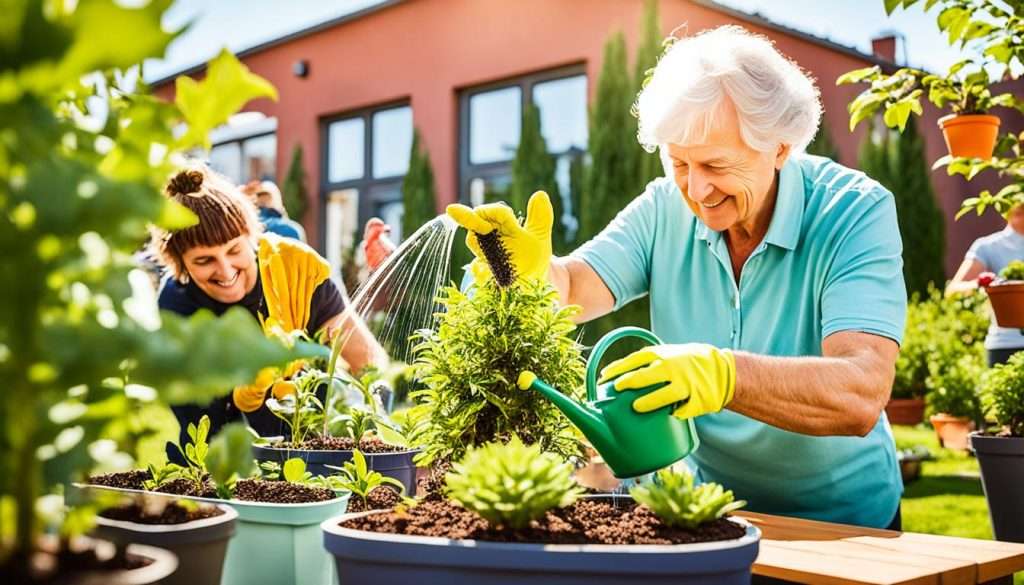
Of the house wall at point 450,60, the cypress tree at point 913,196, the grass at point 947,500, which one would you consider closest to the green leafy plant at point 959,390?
the grass at point 947,500

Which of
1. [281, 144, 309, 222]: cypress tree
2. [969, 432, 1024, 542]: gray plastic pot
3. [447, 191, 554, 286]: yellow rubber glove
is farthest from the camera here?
[281, 144, 309, 222]: cypress tree

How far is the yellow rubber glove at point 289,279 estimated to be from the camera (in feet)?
4.76

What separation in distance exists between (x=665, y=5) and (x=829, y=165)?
744cm

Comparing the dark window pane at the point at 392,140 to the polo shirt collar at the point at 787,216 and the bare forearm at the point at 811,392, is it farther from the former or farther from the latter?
the bare forearm at the point at 811,392

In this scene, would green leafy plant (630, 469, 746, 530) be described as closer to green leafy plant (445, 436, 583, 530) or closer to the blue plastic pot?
green leafy plant (445, 436, 583, 530)

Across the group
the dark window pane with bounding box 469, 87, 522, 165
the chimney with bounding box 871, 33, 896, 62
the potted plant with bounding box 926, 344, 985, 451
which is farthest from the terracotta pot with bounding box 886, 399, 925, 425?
the chimney with bounding box 871, 33, 896, 62

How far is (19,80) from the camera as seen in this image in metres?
0.41

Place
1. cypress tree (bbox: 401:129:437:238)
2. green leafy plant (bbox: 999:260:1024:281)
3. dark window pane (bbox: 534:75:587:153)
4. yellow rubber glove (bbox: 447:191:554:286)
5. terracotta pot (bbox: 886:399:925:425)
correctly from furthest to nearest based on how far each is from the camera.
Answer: cypress tree (bbox: 401:129:437:238) < dark window pane (bbox: 534:75:587:153) < terracotta pot (bbox: 886:399:925:425) < green leafy plant (bbox: 999:260:1024:281) < yellow rubber glove (bbox: 447:191:554:286)

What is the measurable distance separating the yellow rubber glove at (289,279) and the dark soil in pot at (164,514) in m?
0.66

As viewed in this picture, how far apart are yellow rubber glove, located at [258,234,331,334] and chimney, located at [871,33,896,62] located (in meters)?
12.0

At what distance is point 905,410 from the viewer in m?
7.75

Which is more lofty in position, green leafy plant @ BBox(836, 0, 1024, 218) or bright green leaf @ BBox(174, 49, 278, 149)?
green leafy plant @ BBox(836, 0, 1024, 218)

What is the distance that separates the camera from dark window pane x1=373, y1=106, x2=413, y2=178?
1050cm

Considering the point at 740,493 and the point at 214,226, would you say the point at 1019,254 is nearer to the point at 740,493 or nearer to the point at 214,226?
the point at 740,493
